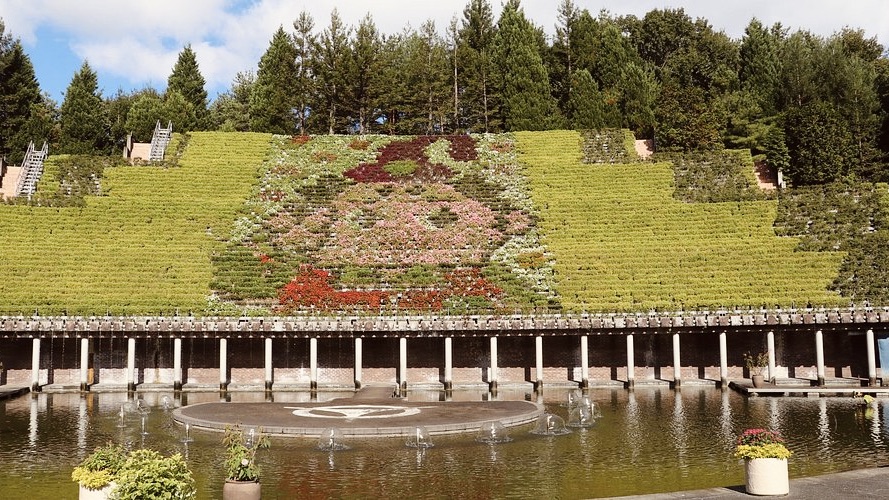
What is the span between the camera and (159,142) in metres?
92.6

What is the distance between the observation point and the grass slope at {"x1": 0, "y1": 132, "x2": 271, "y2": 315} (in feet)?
184

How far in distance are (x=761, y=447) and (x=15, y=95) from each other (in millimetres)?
106187

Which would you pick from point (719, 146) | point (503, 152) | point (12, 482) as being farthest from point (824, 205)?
point (12, 482)

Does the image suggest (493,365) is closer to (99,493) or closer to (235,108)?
(99,493)

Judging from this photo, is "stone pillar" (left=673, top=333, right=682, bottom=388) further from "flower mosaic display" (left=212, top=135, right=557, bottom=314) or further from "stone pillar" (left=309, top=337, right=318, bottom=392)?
"stone pillar" (left=309, top=337, right=318, bottom=392)

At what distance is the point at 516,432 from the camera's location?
3488 centimetres

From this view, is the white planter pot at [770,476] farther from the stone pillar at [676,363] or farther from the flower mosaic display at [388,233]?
the flower mosaic display at [388,233]

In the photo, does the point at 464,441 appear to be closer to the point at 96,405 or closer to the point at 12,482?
the point at 12,482

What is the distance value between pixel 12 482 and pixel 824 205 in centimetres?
6330

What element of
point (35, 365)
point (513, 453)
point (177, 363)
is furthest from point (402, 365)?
point (35, 365)

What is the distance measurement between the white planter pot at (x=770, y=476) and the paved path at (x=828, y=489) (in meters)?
0.24

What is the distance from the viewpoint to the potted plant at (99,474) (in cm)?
1878

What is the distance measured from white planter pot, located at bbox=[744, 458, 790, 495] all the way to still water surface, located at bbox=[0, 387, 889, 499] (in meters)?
4.35

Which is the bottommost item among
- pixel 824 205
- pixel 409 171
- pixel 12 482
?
pixel 12 482
